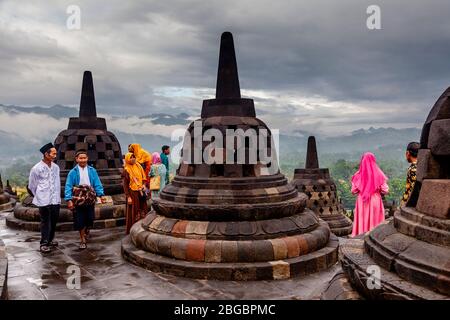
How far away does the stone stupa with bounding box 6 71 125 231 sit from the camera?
911 centimetres

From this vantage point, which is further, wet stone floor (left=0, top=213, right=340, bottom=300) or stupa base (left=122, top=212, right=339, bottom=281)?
stupa base (left=122, top=212, right=339, bottom=281)

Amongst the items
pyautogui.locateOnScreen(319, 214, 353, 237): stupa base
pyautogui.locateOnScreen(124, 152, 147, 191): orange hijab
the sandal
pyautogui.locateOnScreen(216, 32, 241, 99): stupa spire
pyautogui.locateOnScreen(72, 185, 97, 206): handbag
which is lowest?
pyautogui.locateOnScreen(319, 214, 353, 237): stupa base

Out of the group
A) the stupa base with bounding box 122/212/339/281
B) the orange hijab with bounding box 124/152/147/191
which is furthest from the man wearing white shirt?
the stupa base with bounding box 122/212/339/281

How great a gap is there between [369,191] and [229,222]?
4.03m

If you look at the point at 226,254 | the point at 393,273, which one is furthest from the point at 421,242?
the point at 226,254

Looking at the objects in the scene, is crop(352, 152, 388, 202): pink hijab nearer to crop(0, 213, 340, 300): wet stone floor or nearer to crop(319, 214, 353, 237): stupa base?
crop(0, 213, 340, 300): wet stone floor

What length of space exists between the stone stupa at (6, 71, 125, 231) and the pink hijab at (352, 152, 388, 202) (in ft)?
19.4

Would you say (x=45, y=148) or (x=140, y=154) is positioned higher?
(x=45, y=148)

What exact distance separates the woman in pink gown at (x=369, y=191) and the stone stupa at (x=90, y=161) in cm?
586

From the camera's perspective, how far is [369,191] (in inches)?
331

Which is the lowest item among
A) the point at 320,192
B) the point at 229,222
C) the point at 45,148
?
the point at 320,192

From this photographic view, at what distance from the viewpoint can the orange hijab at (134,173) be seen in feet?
24.7

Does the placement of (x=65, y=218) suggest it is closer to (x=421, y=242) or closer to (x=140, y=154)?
(x=140, y=154)
